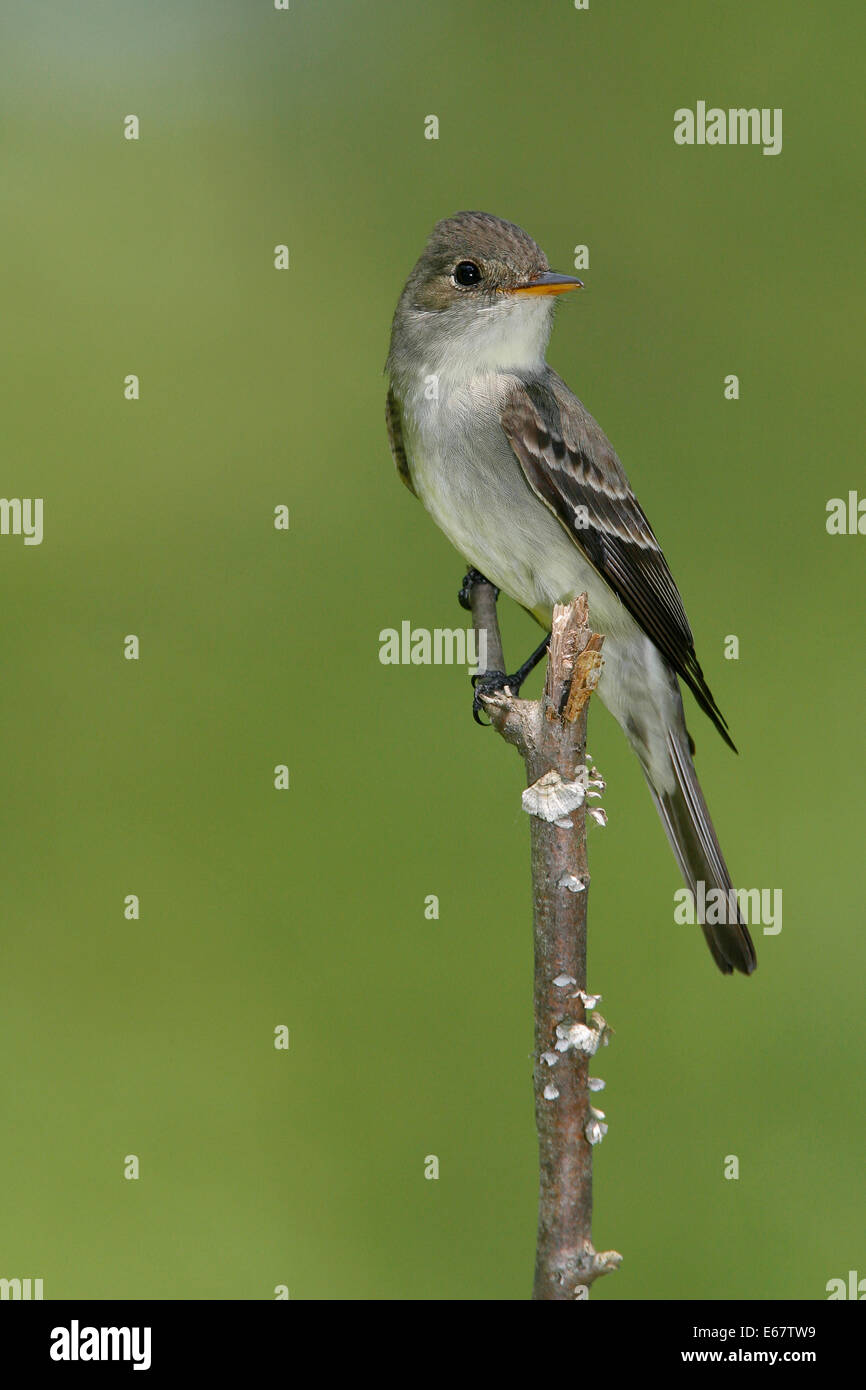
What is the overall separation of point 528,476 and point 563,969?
1.99 meters

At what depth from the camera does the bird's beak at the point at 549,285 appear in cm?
426

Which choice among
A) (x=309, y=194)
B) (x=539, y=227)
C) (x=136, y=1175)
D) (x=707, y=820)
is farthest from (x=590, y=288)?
(x=136, y=1175)

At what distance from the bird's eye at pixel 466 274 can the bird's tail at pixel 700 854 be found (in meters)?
1.47

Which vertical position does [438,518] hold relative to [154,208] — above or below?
below

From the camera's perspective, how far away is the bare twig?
2.59 metres

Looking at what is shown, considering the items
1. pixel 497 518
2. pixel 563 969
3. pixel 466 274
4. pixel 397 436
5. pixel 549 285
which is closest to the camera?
pixel 563 969

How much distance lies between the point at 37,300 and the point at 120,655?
218 centimetres

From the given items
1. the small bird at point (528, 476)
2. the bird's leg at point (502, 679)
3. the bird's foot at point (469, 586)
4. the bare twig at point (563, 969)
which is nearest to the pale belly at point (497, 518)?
the small bird at point (528, 476)

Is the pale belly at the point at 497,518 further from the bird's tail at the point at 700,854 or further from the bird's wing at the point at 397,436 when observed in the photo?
the bird's tail at the point at 700,854

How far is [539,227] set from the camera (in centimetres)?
728

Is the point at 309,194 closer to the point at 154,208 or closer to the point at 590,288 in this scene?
the point at 154,208

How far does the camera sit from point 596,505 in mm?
4516

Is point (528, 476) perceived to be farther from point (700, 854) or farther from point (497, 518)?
point (700, 854)

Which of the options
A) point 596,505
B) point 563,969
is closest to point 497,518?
point 596,505
